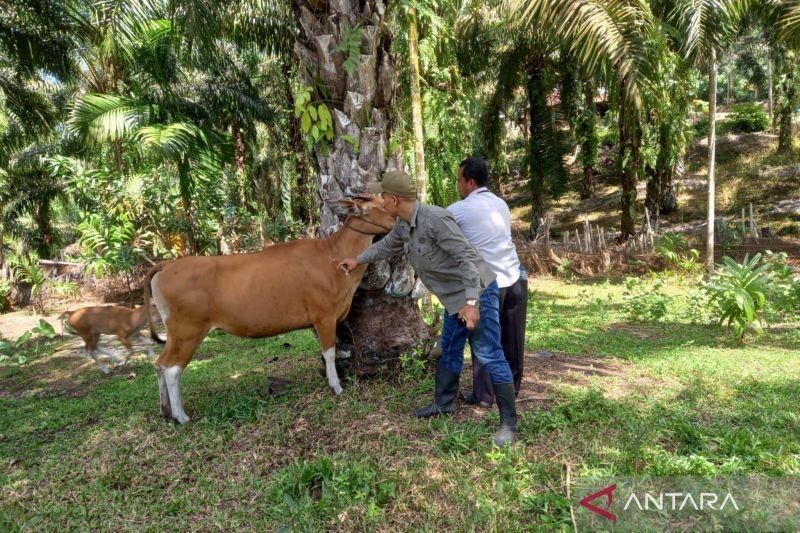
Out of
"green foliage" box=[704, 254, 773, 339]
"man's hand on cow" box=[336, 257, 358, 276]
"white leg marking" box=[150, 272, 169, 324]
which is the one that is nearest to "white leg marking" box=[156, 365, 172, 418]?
"white leg marking" box=[150, 272, 169, 324]

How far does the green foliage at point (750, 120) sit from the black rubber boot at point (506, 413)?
3209 centimetres

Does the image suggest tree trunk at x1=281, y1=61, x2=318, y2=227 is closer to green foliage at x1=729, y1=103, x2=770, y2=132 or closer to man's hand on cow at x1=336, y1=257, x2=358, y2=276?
man's hand on cow at x1=336, y1=257, x2=358, y2=276

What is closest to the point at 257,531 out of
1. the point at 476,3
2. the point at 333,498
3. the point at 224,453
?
the point at 333,498

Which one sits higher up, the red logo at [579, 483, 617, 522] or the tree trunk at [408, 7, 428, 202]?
the tree trunk at [408, 7, 428, 202]

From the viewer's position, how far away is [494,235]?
4273mm

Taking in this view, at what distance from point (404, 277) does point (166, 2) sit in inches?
245

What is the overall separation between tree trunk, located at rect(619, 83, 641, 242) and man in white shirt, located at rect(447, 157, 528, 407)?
1057cm

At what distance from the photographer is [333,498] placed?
3535 mm

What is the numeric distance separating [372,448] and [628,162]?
1290 centimetres

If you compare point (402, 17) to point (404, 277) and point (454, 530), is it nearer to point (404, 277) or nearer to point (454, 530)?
point (404, 277)

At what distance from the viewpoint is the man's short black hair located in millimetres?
4332

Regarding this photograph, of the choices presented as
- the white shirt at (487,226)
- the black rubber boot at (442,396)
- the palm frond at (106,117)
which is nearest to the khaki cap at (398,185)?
the white shirt at (487,226)

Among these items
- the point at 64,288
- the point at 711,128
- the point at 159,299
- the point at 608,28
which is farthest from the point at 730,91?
the point at 159,299

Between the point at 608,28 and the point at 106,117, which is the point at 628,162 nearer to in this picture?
the point at 608,28
